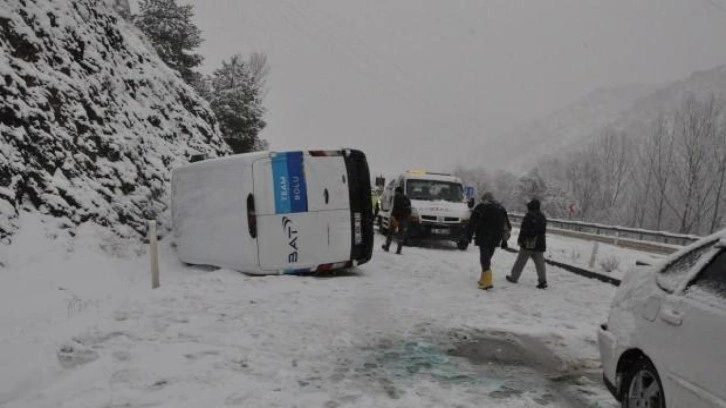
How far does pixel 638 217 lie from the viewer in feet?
191

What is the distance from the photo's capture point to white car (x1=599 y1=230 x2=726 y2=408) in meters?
3.20

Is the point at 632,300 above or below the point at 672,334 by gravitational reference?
above

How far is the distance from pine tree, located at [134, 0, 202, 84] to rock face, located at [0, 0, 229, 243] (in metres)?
11.4

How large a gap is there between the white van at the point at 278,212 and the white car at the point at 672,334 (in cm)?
573

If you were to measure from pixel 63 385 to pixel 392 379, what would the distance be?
270 centimetres

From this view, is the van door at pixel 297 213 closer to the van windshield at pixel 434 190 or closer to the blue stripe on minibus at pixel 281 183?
the blue stripe on minibus at pixel 281 183

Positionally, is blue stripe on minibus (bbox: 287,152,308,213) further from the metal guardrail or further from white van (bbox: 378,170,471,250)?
the metal guardrail

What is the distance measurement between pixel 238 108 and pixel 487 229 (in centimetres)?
2071

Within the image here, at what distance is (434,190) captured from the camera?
1808cm

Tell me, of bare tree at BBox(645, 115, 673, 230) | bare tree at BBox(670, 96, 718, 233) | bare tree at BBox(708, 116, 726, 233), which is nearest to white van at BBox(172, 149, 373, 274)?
bare tree at BBox(670, 96, 718, 233)

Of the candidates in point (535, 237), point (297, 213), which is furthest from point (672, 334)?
point (535, 237)

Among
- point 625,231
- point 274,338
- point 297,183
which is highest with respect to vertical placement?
point 297,183

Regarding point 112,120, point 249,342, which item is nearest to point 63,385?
point 249,342

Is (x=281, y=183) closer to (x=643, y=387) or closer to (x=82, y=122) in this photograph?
(x=82, y=122)
